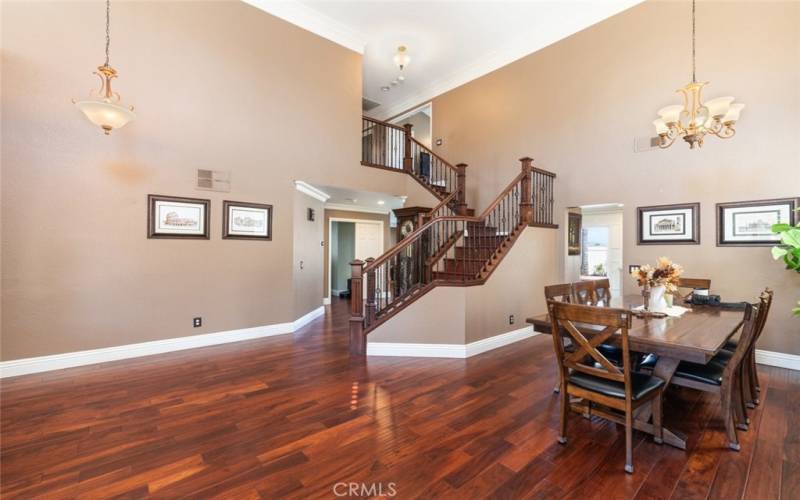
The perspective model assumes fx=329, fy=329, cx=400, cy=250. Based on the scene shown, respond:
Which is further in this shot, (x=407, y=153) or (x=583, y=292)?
(x=407, y=153)

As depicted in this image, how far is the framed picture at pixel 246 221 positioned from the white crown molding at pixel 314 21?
3.00m

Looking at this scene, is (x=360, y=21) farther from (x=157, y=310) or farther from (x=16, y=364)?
(x=16, y=364)

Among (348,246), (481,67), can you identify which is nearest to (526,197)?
(481,67)

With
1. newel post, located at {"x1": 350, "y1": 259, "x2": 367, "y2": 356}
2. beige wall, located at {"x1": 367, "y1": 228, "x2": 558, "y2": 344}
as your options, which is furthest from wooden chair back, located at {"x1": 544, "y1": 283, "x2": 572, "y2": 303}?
newel post, located at {"x1": 350, "y1": 259, "x2": 367, "y2": 356}

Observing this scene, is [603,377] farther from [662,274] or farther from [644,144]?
[644,144]

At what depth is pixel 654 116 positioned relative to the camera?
4555mm

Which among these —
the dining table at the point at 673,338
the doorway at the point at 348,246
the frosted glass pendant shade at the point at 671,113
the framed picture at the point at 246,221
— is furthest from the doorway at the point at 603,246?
the framed picture at the point at 246,221

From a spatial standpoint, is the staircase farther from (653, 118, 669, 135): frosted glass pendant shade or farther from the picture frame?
(653, 118, 669, 135): frosted glass pendant shade

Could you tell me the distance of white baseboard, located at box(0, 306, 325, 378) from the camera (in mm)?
3467

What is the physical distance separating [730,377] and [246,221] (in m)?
5.35

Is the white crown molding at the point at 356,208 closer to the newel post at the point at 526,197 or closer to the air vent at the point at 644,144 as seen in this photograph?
the newel post at the point at 526,197

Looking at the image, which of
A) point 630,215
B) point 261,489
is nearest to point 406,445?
point 261,489

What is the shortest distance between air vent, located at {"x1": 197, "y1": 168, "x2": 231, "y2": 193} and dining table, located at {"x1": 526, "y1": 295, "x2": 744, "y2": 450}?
4.35 meters

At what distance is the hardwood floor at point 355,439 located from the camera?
73.1 inches
